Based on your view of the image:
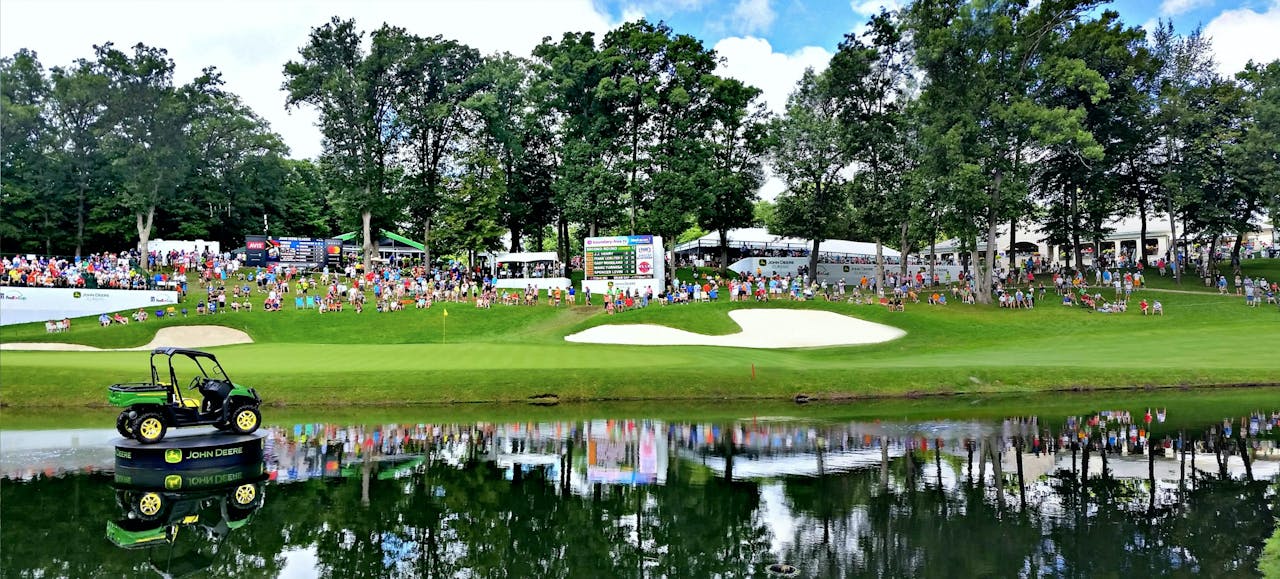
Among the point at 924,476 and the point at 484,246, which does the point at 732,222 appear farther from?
the point at 924,476

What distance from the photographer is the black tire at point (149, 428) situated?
17.4m

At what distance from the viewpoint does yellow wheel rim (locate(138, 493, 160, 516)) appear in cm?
1476

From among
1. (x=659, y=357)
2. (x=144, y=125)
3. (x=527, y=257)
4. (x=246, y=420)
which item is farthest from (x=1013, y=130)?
(x=144, y=125)

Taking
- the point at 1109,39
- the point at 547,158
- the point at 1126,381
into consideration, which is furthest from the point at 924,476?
the point at 547,158

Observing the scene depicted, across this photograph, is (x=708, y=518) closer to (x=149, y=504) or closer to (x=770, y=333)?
(x=149, y=504)

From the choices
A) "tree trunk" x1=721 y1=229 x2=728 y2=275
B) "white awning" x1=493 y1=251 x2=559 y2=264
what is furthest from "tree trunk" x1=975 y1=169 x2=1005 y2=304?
"white awning" x1=493 y1=251 x2=559 y2=264

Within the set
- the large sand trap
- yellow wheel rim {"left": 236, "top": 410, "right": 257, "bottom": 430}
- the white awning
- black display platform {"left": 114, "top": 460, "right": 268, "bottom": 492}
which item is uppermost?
the white awning

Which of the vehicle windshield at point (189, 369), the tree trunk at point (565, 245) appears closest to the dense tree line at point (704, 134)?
the tree trunk at point (565, 245)

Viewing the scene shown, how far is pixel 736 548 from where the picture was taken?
12508 mm

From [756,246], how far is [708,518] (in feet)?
210

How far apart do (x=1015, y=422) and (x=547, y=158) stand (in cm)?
5498

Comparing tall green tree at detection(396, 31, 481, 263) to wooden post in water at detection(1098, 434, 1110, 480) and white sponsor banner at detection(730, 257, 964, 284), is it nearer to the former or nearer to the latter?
white sponsor banner at detection(730, 257, 964, 284)

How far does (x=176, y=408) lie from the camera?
1794 cm

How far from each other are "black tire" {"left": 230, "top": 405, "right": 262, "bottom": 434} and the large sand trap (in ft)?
78.0
